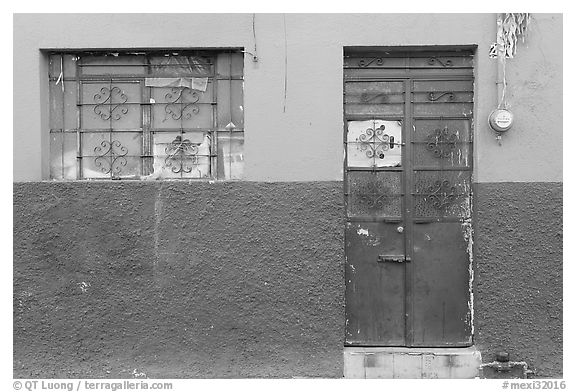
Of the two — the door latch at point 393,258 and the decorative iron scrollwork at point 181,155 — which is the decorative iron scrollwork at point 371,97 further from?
the decorative iron scrollwork at point 181,155

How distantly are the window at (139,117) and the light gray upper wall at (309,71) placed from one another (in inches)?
7.8

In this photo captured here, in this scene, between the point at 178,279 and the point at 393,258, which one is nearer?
the point at 178,279

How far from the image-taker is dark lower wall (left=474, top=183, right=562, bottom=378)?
4.92m

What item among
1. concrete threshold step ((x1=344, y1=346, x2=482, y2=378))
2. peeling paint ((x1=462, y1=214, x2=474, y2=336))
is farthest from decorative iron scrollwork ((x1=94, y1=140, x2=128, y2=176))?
peeling paint ((x1=462, y1=214, x2=474, y2=336))

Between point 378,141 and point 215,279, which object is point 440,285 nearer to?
point 378,141

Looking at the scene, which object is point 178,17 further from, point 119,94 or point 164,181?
point 164,181

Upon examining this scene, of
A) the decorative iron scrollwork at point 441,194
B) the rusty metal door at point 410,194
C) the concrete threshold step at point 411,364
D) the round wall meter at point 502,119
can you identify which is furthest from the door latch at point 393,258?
the round wall meter at point 502,119

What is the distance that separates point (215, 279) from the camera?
4.98m

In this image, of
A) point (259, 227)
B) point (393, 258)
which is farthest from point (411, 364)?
point (259, 227)

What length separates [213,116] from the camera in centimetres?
514

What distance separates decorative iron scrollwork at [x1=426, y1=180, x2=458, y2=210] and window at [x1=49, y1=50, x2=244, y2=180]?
168 cm

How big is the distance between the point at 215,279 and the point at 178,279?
0.31 meters

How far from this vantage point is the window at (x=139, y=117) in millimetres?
5148

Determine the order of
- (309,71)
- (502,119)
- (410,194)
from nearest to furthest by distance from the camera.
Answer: (502,119) → (309,71) → (410,194)
